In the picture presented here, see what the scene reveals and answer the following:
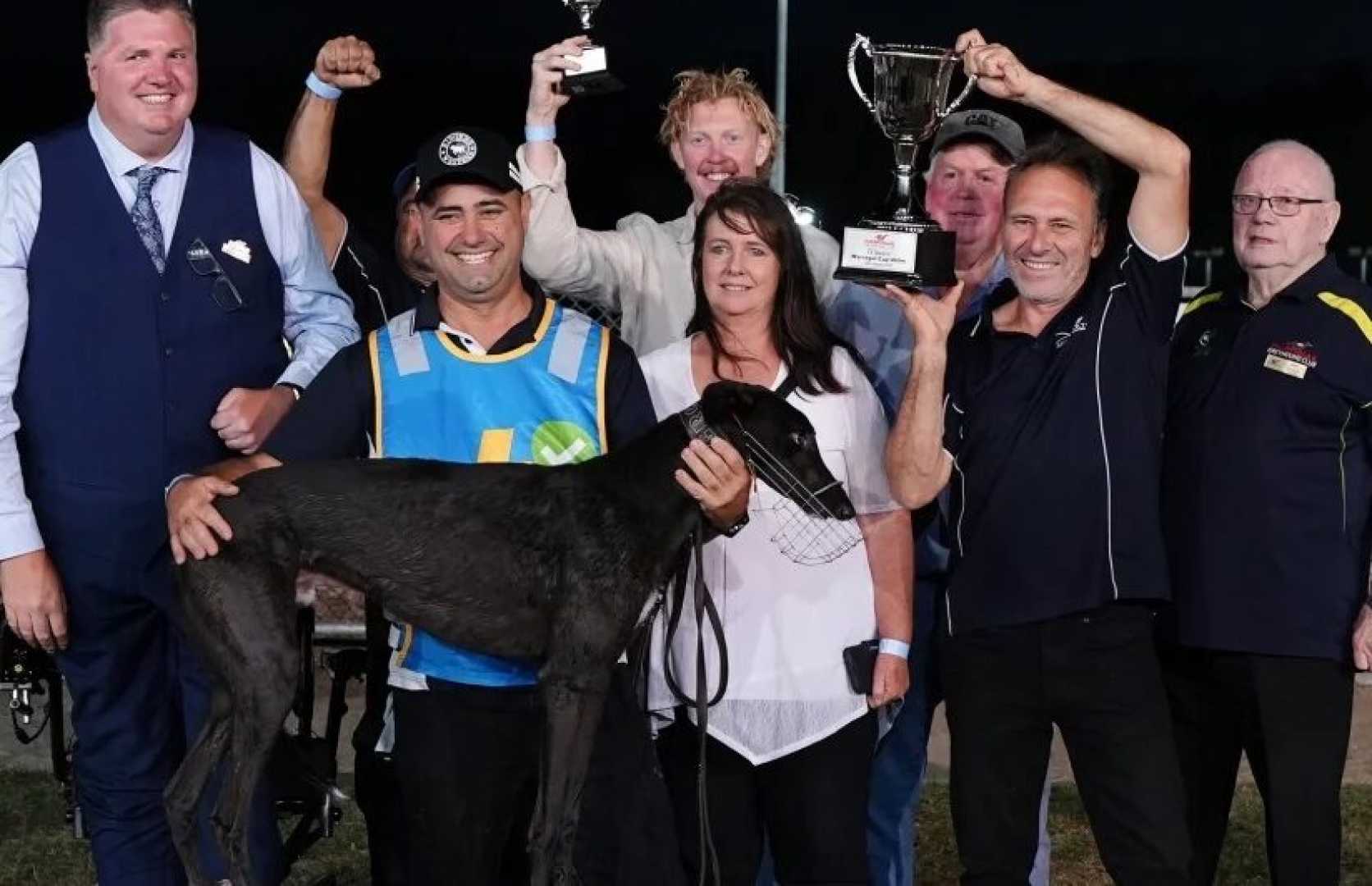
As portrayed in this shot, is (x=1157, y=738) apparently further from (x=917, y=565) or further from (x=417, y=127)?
(x=417, y=127)

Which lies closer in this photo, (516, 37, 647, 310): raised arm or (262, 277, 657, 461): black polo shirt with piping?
(262, 277, 657, 461): black polo shirt with piping

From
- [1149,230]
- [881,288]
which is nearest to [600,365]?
[881,288]

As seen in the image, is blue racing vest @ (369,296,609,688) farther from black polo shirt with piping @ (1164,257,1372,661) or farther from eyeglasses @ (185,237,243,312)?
black polo shirt with piping @ (1164,257,1372,661)

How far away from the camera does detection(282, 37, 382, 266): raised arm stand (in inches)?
167

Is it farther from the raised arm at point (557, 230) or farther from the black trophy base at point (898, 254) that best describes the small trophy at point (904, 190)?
the raised arm at point (557, 230)

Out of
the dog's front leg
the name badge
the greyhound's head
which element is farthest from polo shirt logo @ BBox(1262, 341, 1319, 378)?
the dog's front leg

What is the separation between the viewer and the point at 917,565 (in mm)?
4020

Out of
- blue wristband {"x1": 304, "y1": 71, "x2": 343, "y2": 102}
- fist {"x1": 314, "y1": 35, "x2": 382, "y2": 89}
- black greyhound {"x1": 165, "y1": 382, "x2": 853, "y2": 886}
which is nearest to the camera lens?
black greyhound {"x1": 165, "y1": 382, "x2": 853, "y2": 886}

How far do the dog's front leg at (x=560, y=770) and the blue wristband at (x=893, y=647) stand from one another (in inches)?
27.5

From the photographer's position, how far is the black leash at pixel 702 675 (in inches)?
129

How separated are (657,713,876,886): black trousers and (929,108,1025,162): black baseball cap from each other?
1.53m

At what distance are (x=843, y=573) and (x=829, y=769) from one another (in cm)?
38

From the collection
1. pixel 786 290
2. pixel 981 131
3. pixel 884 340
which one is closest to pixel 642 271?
pixel 884 340

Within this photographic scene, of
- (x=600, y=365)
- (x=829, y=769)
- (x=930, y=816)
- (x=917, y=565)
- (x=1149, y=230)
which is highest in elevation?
(x=1149, y=230)
